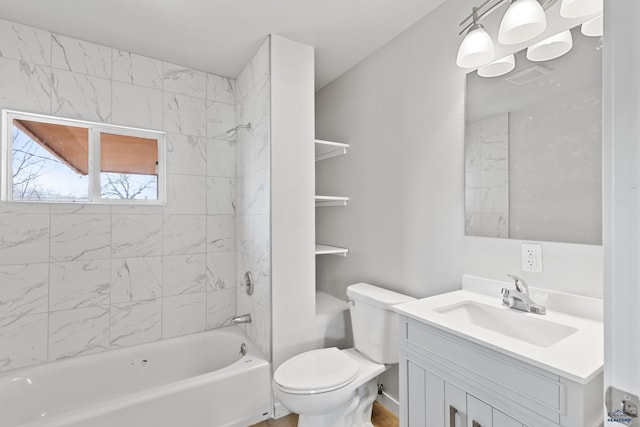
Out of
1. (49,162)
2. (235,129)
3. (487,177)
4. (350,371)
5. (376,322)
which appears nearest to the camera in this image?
(487,177)

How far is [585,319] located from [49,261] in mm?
2925

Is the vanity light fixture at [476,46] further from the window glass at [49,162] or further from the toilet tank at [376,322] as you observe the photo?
the window glass at [49,162]

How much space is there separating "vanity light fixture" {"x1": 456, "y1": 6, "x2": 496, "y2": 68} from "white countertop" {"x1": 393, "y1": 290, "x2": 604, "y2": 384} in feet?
3.69

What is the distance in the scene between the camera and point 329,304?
2438 mm

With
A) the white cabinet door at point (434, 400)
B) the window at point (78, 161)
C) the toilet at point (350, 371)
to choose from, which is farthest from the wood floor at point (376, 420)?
the window at point (78, 161)

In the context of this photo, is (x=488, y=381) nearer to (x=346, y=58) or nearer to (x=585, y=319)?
(x=585, y=319)

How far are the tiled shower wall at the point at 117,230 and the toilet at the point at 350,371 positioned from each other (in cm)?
121

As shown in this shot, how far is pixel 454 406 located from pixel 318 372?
2.55 feet

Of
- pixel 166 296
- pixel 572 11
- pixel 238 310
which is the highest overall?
pixel 572 11

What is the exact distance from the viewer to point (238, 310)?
2652mm

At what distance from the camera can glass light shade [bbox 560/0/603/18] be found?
1104 mm

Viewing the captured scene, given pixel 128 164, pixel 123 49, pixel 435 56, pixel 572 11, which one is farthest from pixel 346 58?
pixel 128 164

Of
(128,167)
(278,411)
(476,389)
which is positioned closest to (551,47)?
(476,389)

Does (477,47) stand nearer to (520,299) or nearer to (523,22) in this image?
(523,22)
